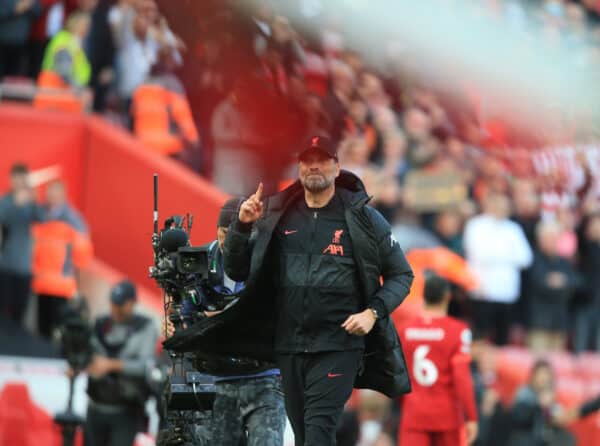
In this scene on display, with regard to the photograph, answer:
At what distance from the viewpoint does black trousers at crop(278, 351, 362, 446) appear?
7650 millimetres

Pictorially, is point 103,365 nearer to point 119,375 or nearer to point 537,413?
point 119,375

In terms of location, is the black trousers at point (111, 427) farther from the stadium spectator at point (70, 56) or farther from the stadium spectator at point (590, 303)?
the stadium spectator at point (590, 303)

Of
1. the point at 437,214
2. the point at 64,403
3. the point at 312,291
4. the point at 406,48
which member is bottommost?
the point at 64,403

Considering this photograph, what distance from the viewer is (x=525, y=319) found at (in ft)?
50.4

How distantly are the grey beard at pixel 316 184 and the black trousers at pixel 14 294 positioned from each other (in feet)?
23.2

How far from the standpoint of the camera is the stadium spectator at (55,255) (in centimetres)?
1435

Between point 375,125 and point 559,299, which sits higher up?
point 375,125

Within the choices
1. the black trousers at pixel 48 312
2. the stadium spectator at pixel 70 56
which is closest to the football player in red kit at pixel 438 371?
the black trousers at pixel 48 312

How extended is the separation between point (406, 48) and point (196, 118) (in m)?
3.49

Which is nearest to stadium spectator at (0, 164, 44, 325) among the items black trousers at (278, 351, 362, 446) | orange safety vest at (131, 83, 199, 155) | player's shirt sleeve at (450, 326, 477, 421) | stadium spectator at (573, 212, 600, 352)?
orange safety vest at (131, 83, 199, 155)

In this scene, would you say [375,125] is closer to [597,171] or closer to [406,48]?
[406,48]

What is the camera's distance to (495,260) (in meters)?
15.1

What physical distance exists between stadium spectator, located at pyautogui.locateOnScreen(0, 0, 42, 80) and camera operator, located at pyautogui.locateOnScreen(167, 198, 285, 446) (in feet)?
23.3

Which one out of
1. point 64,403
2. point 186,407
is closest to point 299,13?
point 186,407
